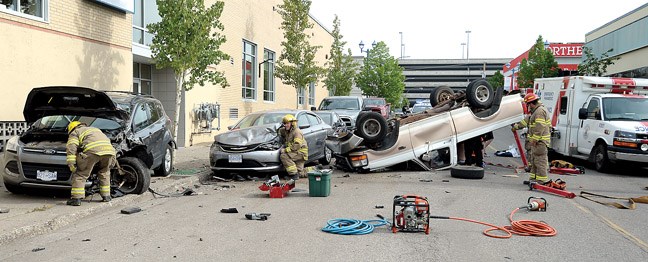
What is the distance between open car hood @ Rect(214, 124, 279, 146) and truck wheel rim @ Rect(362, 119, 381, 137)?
213 centimetres

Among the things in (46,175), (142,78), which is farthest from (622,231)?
(142,78)

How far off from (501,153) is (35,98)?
12989mm

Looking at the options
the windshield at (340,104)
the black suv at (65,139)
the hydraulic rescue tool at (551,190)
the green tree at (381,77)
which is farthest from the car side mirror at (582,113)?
the green tree at (381,77)

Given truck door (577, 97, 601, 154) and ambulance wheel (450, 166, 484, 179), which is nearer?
ambulance wheel (450, 166, 484, 179)

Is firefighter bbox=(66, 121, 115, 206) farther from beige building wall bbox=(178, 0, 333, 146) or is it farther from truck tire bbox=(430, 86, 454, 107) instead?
beige building wall bbox=(178, 0, 333, 146)

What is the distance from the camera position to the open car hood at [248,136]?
11555 millimetres

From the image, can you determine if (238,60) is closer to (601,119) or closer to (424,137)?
(424,137)

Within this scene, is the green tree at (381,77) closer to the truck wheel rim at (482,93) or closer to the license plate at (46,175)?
the truck wheel rim at (482,93)

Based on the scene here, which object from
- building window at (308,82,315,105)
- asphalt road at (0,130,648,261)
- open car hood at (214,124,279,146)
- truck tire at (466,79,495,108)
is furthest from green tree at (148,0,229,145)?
building window at (308,82,315,105)

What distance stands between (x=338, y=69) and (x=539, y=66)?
18891 mm

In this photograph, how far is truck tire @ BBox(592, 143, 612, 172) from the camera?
43.5 feet

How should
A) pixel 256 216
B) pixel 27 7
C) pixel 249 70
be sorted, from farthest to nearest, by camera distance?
pixel 249 70
pixel 27 7
pixel 256 216

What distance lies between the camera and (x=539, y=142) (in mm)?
11031

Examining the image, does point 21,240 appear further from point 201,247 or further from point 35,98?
point 35,98
